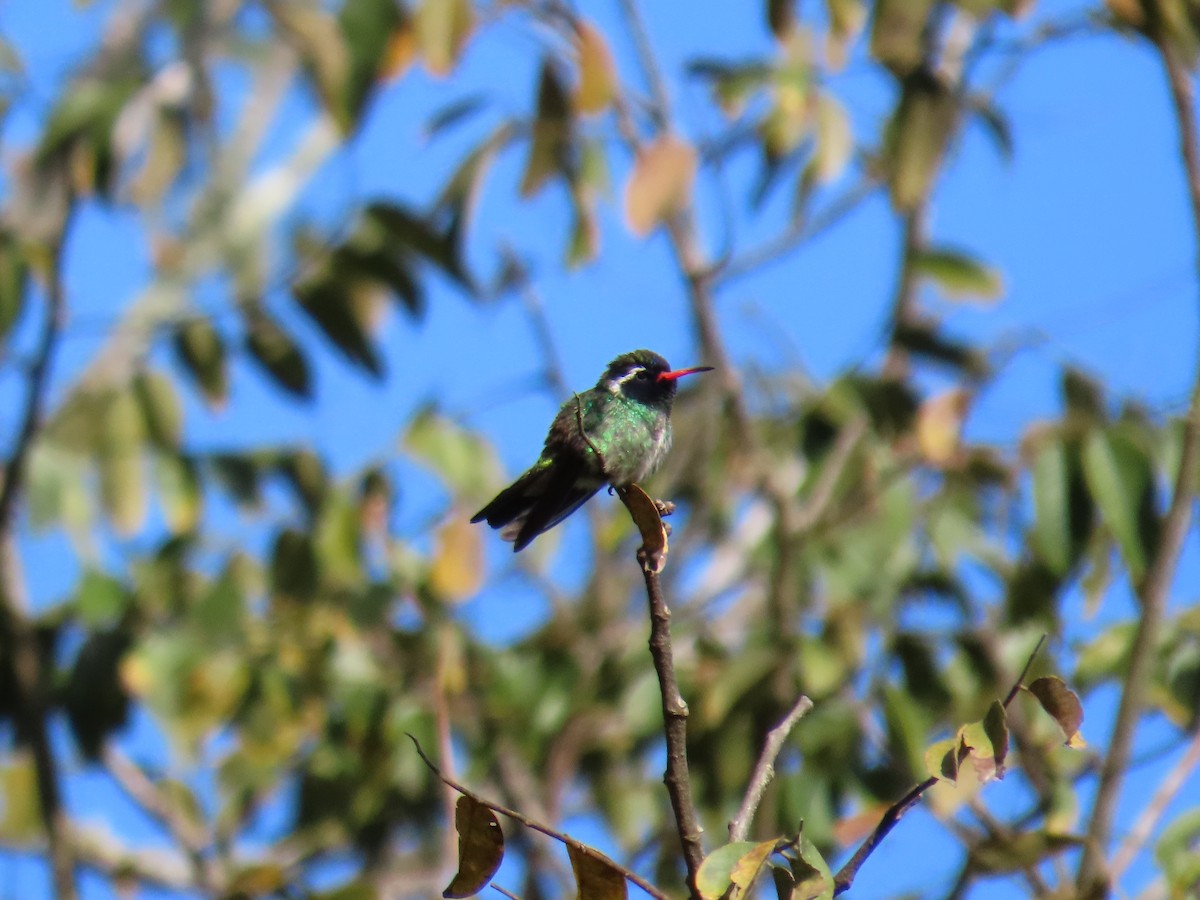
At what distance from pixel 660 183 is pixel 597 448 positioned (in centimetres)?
200

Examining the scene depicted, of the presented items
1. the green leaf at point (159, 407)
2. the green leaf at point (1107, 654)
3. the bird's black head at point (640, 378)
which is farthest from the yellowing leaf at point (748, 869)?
the green leaf at point (159, 407)

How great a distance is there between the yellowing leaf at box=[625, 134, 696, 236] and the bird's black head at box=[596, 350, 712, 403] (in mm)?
1260

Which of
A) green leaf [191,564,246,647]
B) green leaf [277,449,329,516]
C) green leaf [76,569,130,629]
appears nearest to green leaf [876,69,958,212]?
green leaf [191,564,246,647]

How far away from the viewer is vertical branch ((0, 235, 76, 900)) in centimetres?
623

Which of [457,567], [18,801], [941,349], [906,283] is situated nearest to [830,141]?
[906,283]

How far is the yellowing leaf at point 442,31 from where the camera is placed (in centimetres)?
533

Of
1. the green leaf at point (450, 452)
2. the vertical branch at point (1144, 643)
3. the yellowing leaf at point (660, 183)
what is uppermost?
the yellowing leaf at point (660, 183)

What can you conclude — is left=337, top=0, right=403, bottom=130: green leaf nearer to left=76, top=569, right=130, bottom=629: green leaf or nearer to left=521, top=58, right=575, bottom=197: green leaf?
left=521, top=58, right=575, bottom=197: green leaf

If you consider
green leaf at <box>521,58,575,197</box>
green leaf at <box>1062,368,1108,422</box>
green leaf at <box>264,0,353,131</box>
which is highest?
green leaf at <box>264,0,353,131</box>

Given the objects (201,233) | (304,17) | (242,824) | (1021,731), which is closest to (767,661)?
(1021,731)

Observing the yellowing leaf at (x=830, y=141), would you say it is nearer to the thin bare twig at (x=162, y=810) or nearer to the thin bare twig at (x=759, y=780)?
the thin bare twig at (x=162, y=810)

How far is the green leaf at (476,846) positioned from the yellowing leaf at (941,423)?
339 centimetres

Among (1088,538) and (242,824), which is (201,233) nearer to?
(242,824)

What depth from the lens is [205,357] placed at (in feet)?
21.4
